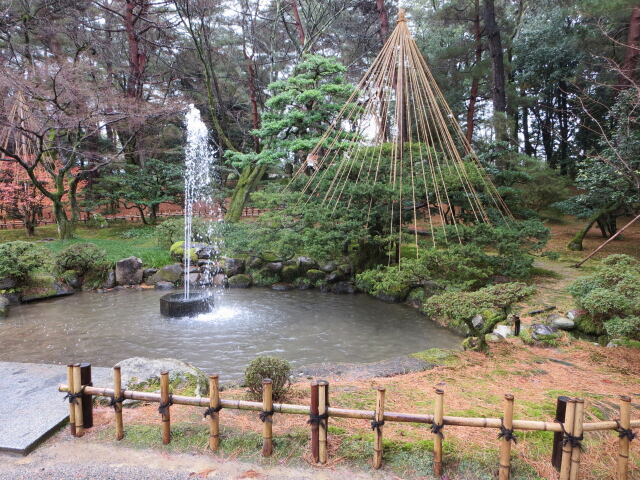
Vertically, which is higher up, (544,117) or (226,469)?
(544,117)

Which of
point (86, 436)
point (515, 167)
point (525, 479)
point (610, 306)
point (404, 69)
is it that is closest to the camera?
point (525, 479)

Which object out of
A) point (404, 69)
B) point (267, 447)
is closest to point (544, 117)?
point (404, 69)

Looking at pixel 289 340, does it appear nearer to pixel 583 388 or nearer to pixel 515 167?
pixel 583 388

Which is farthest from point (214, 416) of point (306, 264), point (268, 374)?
point (306, 264)

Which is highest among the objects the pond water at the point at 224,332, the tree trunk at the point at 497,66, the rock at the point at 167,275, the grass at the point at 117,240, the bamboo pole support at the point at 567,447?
the tree trunk at the point at 497,66

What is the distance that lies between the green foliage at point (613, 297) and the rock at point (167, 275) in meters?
7.87

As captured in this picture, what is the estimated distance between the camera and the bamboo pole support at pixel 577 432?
2.26 metres

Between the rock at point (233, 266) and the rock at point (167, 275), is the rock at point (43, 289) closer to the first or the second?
the rock at point (167, 275)

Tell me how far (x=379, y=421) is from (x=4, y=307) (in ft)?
25.3

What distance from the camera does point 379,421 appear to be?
8.07 ft

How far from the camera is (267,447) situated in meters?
2.62

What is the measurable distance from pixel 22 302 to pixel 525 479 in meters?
8.96

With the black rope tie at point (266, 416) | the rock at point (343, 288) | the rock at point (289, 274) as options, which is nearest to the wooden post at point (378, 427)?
the black rope tie at point (266, 416)

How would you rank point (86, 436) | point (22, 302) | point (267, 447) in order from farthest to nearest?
point (22, 302), point (86, 436), point (267, 447)
